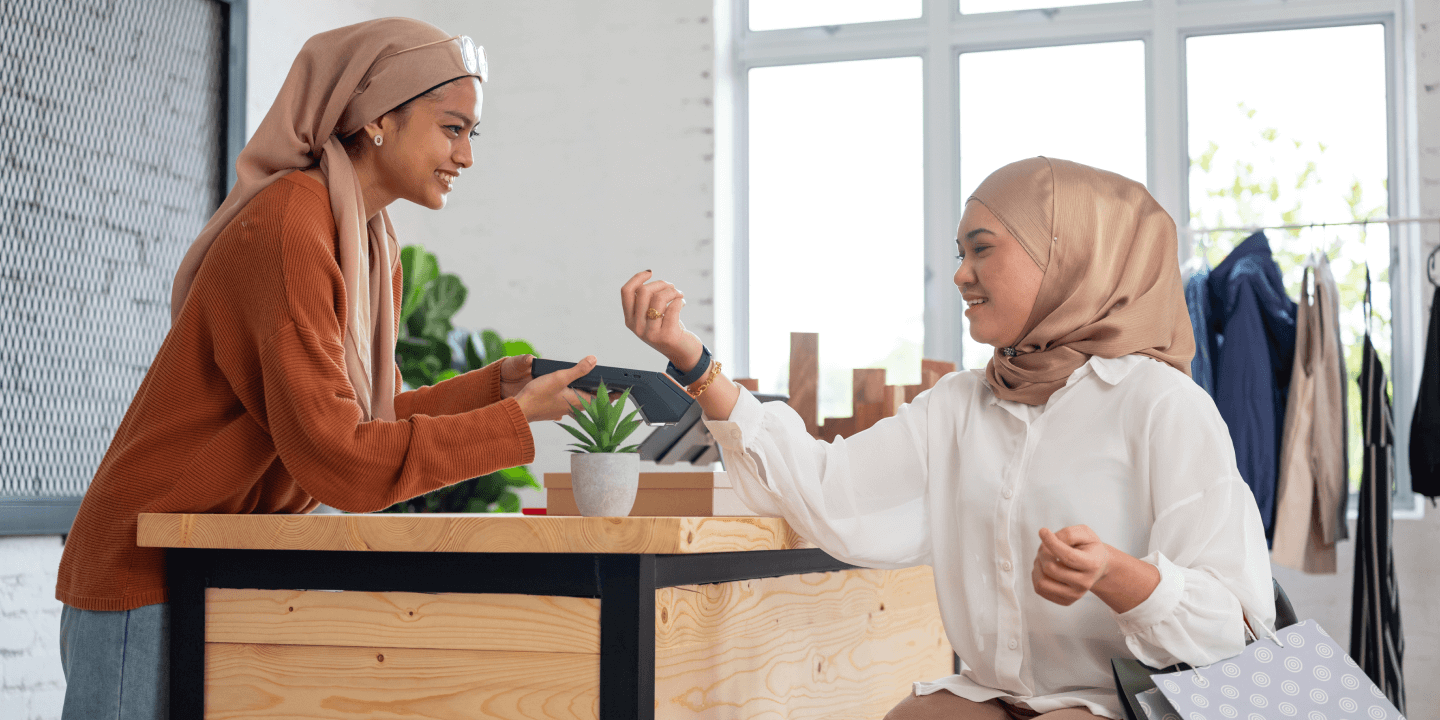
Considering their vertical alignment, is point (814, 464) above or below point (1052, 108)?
below

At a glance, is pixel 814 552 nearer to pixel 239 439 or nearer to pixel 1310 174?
pixel 239 439

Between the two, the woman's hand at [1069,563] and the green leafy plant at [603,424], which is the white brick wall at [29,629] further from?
the woman's hand at [1069,563]

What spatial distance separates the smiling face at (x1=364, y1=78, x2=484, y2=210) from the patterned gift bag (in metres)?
1.06

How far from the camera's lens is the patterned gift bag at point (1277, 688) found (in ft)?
3.43

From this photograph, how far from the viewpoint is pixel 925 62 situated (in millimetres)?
4500

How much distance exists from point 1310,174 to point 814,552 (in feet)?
10.9

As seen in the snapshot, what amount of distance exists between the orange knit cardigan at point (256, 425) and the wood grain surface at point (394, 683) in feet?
0.48

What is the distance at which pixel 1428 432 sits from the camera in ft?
10.9

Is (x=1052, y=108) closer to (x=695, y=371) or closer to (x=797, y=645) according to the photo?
Result: (x=797, y=645)

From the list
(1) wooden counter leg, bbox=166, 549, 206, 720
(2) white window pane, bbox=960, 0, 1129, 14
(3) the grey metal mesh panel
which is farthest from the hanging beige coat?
(3) the grey metal mesh panel

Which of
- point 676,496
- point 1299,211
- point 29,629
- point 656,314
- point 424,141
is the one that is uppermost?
point 1299,211

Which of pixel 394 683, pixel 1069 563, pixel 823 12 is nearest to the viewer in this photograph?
pixel 1069 563

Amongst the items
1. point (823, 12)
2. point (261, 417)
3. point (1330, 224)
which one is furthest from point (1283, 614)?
point (823, 12)

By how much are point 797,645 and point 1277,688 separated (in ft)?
2.09
